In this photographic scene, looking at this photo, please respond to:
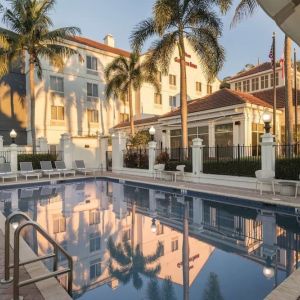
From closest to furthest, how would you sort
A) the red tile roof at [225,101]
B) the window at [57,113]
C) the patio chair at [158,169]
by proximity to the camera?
1. the patio chair at [158,169]
2. the red tile roof at [225,101]
3. the window at [57,113]

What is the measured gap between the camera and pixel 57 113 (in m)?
33.3

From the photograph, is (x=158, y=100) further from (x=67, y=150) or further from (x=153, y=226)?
(x=153, y=226)

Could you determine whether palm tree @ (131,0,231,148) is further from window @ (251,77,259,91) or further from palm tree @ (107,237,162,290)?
window @ (251,77,259,91)

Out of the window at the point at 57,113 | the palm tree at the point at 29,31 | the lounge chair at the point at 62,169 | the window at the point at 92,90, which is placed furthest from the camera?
the window at the point at 92,90

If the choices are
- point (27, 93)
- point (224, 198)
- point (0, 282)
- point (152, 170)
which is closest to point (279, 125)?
point (152, 170)

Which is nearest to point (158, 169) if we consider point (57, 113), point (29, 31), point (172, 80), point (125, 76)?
point (125, 76)

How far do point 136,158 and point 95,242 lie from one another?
15.5 m

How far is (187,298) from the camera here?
4914 millimetres

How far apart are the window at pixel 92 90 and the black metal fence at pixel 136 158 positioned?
1502cm

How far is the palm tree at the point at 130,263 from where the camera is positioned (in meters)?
5.78

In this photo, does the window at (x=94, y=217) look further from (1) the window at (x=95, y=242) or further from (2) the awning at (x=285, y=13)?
(2) the awning at (x=285, y=13)

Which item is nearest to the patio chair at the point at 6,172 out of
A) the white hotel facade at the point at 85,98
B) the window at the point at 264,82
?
the white hotel facade at the point at 85,98

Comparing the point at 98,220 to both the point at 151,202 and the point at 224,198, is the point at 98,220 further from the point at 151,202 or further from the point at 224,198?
the point at 224,198

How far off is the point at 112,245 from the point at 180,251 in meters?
1.83
